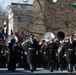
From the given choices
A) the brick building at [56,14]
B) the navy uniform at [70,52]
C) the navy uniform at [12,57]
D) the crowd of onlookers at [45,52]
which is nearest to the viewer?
the navy uniform at [70,52]

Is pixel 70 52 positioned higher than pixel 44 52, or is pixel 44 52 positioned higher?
pixel 44 52

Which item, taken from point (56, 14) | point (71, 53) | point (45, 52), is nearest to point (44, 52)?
point (45, 52)

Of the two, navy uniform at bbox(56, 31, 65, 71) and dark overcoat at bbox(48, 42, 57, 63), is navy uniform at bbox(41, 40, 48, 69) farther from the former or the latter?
navy uniform at bbox(56, 31, 65, 71)

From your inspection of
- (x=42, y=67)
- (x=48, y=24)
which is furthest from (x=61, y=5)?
(x=42, y=67)

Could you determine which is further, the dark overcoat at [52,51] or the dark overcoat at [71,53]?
the dark overcoat at [52,51]

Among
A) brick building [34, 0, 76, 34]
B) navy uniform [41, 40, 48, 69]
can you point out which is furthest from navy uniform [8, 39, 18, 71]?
brick building [34, 0, 76, 34]

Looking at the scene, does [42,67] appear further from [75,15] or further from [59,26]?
[59,26]

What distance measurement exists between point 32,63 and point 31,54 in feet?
1.53

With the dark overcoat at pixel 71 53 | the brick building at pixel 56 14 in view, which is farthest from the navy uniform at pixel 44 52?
the brick building at pixel 56 14

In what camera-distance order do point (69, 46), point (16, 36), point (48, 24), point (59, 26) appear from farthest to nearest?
point (59, 26)
point (48, 24)
point (16, 36)
point (69, 46)

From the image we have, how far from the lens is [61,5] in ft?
166

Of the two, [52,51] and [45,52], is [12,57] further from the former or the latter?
[52,51]

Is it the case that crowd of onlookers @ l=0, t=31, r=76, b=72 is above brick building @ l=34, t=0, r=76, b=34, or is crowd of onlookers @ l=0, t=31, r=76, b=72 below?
below

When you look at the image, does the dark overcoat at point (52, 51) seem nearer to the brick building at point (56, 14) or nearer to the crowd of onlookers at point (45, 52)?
the crowd of onlookers at point (45, 52)
